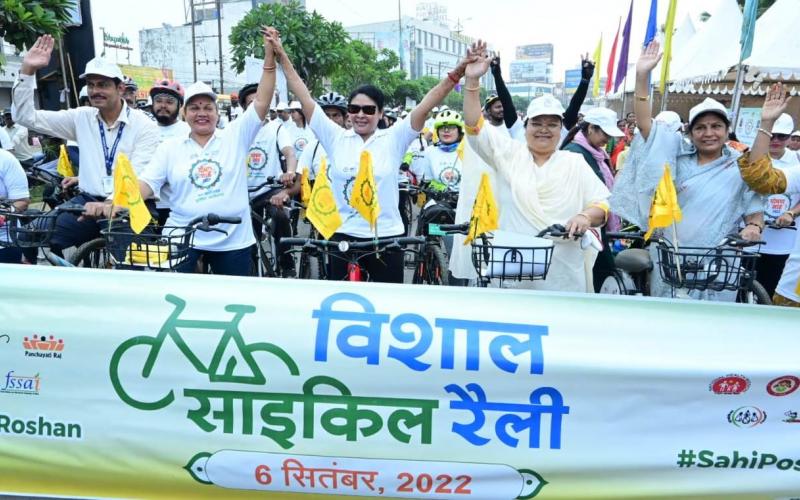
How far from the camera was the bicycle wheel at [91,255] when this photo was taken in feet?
14.3

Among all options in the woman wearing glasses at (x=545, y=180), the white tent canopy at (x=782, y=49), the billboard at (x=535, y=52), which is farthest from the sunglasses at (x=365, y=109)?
the billboard at (x=535, y=52)

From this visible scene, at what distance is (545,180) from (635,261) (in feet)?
3.05

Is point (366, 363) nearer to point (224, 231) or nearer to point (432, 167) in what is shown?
point (224, 231)

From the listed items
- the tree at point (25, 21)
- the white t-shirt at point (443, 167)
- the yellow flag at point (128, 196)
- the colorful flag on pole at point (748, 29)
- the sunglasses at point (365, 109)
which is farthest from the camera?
the colorful flag on pole at point (748, 29)

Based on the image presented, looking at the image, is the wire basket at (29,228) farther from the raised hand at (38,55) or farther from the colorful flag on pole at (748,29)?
the colorful flag on pole at (748,29)

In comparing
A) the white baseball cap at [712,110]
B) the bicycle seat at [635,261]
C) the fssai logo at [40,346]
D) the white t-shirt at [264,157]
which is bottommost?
the fssai logo at [40,346]

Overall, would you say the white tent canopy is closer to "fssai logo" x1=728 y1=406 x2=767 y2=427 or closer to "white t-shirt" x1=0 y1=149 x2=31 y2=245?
"fssai logo" x1=728 y1=406 x2=767 y2=427

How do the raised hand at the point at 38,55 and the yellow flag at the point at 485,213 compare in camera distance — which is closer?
the yellow flag at the point at 485,213

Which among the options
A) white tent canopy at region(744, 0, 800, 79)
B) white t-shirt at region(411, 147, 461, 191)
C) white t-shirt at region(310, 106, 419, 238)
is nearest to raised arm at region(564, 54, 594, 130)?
white t-shirt at region(310, 106, 419, 238)

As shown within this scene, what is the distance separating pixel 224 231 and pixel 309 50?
83.7 ft

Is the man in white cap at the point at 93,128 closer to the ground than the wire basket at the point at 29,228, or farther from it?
farther from it

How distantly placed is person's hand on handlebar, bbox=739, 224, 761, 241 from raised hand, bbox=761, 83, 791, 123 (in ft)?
1.95

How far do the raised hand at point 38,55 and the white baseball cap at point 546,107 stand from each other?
322 cm

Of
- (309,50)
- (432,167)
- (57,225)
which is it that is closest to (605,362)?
(57,225)
